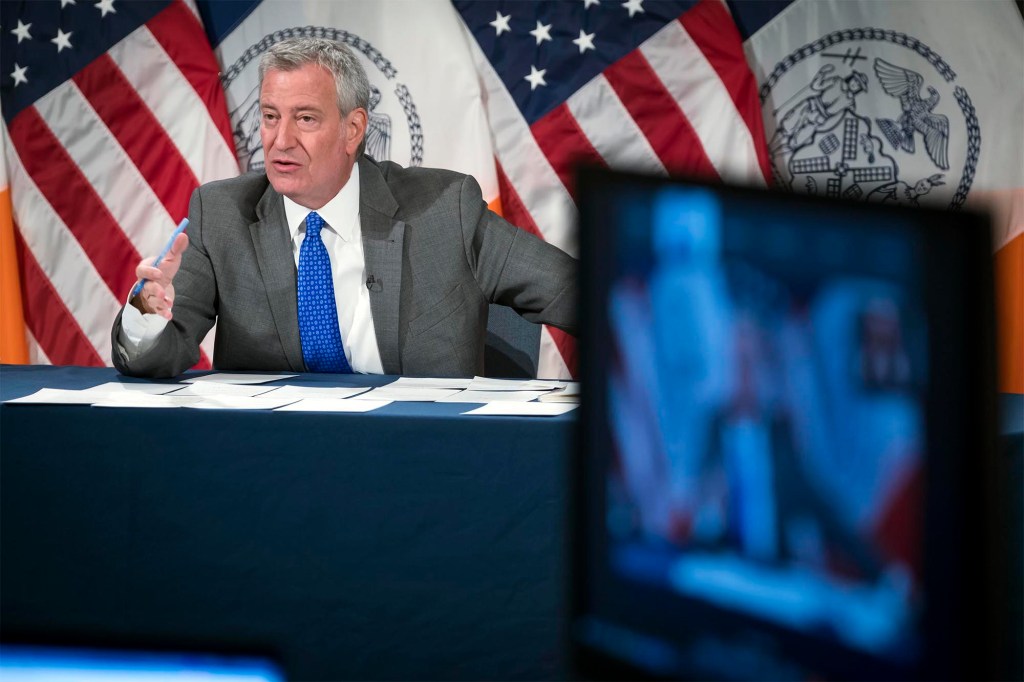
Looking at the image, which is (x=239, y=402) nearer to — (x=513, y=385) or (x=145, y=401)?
(x=145, y=401)

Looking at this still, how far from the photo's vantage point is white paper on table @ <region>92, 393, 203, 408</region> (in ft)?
3.21

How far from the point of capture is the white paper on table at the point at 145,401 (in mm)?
978

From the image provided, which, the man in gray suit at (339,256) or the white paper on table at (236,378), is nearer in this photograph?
the white paper on table at (236,378)

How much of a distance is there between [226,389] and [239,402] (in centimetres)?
14

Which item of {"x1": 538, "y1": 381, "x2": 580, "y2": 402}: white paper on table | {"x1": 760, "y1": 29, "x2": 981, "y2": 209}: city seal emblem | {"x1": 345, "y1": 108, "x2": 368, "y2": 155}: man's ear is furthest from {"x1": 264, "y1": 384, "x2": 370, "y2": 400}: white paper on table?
{"x1": 760, "y1": 29, "x2": 981, "y2": 209}: city seal emblem

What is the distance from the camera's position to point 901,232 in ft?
1.71

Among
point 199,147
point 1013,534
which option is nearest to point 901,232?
point 1013,534

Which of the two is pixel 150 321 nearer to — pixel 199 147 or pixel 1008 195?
pixel 199 147

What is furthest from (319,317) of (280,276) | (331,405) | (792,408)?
(792,408)

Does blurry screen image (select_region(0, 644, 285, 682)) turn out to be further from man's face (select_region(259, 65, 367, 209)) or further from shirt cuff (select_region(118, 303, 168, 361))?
man's face (select_region(259, 65, 367, 209))

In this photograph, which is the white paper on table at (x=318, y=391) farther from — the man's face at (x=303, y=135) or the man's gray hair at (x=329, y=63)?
the man's gray hair at (x=329, y=63)

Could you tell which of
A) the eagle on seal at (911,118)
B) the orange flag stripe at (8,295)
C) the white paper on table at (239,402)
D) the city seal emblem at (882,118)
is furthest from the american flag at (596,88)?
A: the white paper on table at (239,402)

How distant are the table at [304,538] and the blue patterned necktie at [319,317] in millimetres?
761

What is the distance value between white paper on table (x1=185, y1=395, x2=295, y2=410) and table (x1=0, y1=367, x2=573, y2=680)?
0.11 feet
